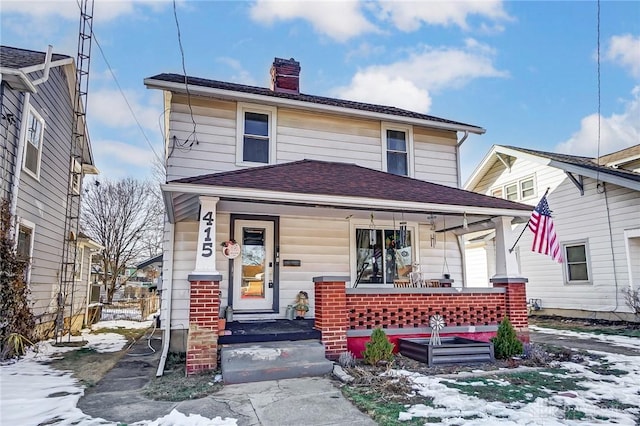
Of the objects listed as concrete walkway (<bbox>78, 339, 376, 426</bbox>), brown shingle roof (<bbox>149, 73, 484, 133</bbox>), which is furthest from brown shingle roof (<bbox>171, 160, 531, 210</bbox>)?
concrete walkway (<bbox>78, 339, 376, 426</bbox>)

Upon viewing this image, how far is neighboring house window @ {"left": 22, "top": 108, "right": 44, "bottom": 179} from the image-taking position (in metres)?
8.42

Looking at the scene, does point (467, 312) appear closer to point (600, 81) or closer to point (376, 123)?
point (376, 123)

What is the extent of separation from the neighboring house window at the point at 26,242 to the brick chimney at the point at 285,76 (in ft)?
21.0

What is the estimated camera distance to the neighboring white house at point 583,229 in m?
11.2

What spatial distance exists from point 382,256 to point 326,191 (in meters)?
3.10

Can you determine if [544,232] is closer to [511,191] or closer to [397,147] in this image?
[397,147]

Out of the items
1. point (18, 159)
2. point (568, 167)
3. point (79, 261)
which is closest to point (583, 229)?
point (568, 167)

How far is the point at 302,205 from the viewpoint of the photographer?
285 inches

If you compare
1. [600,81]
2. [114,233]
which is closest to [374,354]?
[600,81]

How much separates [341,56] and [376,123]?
3747 millimetres

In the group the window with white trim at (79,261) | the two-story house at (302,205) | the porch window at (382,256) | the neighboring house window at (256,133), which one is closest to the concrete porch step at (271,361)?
the two-story house at (302,205)

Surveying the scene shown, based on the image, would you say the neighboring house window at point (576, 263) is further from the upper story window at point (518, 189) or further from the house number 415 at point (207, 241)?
the house number 415 at point (207, 241)

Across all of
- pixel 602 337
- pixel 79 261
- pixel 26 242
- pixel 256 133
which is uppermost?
pixel 256 133

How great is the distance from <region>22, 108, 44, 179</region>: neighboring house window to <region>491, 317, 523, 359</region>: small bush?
971 centimetres
